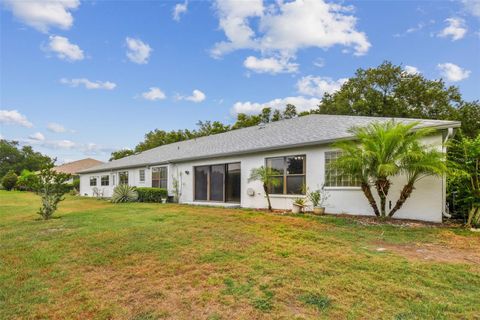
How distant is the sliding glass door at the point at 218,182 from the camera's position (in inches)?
591

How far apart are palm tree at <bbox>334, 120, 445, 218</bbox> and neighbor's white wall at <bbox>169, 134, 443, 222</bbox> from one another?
502 millimetres

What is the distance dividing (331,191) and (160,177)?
40.2 ft

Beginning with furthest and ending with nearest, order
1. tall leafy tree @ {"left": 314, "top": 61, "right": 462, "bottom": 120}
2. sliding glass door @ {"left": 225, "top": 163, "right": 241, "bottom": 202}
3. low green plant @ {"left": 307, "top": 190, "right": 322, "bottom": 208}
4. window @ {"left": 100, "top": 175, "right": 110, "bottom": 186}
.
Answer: window @ {"left": 100, "top": 175, "right": 110, "bottom": 186}, tall leafy tree @ {"left": 314, "top": 61, "right": 462, "bottom": 120}, sliding glass door @ {"left": 225, "top": 163, "right": 241, "bottom": 202}, low green plant @ {"left": 307, "top": 190, "right": 322, "bottom": 208}

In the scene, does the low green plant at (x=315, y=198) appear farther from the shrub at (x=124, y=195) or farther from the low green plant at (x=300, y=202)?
the shrub at (x=124, y=195)

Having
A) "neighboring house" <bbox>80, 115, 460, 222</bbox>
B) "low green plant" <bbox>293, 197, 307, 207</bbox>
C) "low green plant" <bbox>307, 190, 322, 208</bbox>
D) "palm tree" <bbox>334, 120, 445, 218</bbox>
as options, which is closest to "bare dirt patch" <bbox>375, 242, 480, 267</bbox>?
"palm tree" <bbox>334, 120, 445, 218</bbox>

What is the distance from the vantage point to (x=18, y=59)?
14977 millimetres

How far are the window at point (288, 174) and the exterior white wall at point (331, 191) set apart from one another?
0.76 feet

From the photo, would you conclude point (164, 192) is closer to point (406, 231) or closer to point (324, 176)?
point (324, 176)

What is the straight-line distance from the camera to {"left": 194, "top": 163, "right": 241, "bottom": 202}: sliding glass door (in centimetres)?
1500

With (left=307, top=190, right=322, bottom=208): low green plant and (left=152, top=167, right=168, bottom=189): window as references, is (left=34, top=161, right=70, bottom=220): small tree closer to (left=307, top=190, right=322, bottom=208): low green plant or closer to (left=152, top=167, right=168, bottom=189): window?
(left=152, top=167, right=168, bottom=189): window

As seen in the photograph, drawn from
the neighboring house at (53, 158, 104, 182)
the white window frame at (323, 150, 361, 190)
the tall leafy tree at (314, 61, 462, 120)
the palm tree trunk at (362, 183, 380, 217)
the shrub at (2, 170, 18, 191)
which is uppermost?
the tall leafy tree at (314, 61, 462, 120)

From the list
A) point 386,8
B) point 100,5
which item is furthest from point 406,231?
point 100,5

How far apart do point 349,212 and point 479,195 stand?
3623 mm

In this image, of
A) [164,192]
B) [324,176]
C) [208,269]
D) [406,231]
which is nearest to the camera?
[208,269]
